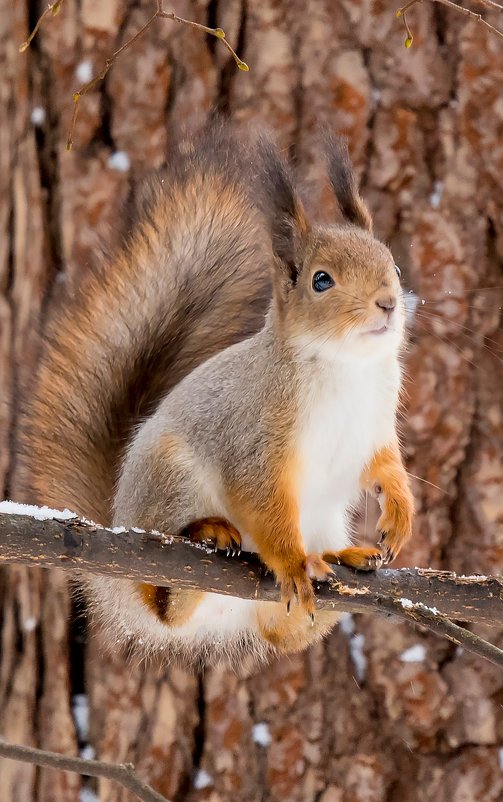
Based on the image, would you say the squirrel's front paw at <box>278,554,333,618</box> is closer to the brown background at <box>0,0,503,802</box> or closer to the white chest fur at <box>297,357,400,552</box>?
the white chest fur at <box>297,357,400,552</box>

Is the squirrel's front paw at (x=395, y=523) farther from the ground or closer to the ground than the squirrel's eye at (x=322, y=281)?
closer to the ground

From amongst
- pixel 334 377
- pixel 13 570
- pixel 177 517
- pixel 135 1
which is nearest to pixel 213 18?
pixel 135 1

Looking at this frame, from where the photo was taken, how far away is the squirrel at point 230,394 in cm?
129

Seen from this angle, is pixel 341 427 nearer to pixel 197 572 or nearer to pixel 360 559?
pixel 360 559

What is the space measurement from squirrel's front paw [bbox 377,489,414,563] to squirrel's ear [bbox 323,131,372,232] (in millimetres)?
386

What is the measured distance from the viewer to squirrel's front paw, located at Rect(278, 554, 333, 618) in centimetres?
121

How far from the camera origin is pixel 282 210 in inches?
51.6

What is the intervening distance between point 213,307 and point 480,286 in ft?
1.55

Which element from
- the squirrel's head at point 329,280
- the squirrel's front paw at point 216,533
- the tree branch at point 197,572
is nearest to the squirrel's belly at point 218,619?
the squirrel's front paw at point 216,533

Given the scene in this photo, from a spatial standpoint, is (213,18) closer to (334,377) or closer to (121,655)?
(334,377)

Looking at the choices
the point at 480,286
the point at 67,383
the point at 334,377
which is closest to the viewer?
the point at 334,377

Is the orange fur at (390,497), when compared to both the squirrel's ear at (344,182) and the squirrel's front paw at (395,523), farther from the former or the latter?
the squirrel's ear at (344,182)

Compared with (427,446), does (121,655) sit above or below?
below

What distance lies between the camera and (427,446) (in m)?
1.72
